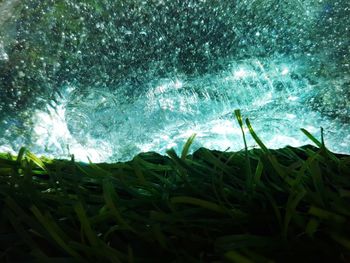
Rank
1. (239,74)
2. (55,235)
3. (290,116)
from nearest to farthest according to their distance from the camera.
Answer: (55,235) < (290,116) < (239,74)

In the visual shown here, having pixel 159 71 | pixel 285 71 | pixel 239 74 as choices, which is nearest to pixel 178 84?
pixel 159 71

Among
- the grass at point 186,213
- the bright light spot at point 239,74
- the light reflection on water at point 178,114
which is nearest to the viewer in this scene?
the grass at point 186,213

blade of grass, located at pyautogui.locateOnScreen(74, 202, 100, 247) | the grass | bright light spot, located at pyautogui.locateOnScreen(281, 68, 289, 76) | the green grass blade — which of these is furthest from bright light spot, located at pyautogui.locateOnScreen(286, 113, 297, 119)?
blade of grass, located at pyautogui.locateOnScreen(74, 202, 100, 247)

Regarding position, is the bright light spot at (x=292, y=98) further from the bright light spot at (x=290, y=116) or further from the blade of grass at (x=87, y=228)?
the blade of grass at (x=87, y=228)

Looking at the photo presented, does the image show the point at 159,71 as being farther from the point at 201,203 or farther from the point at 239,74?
the point at 201,203

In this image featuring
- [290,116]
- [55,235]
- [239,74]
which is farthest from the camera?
[239,74]

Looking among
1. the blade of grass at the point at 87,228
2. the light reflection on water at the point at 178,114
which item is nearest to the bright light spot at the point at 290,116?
the light reflection on water at the point at 178,114
